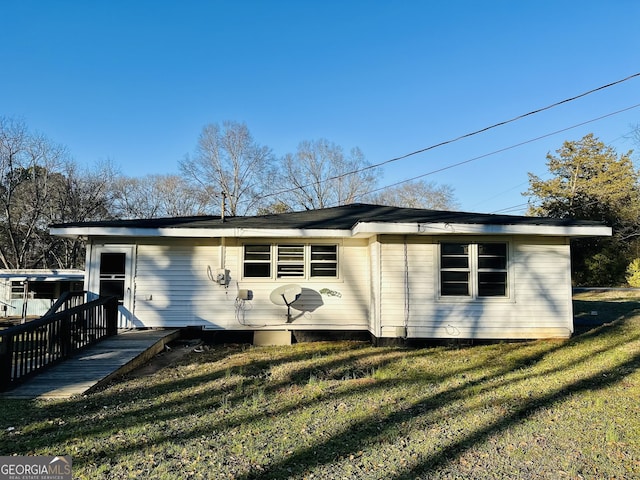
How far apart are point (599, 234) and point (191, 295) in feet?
26.6

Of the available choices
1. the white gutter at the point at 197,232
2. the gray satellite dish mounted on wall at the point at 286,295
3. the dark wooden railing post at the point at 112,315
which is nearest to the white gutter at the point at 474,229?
the white gutter at the point at 197,232

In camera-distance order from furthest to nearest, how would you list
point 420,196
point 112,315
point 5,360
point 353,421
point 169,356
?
1. point 420,196
2. point 112,315
3. point 169,356
4. point 5,360
5. point 353,421

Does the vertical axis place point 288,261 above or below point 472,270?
above

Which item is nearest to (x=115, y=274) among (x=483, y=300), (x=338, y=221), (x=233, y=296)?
(x=233, y=296)

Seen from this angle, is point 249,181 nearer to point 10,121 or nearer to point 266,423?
point 10,121

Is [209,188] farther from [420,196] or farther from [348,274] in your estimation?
[348,274]

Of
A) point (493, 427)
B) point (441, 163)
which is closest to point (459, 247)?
point (493, 427)

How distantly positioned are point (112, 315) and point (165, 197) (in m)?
26.9

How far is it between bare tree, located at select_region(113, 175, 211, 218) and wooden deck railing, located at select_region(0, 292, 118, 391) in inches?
983

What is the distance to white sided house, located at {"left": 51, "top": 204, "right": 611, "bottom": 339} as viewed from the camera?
7.50 metres

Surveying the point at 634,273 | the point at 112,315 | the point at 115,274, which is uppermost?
the point at 634,273

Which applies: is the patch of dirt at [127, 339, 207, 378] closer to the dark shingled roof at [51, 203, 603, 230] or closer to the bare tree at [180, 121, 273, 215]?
the dark shingled roof at [51, 203, 603, 230]

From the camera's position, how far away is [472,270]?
7594mm

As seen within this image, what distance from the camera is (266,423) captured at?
3578 millimetres
